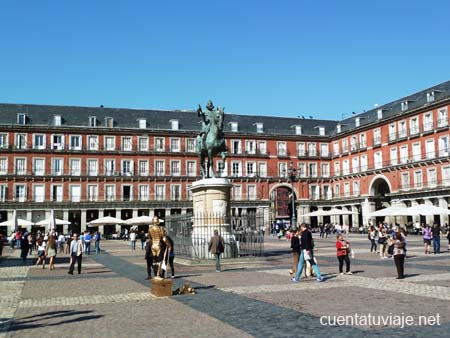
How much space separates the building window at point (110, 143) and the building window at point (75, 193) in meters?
5.83

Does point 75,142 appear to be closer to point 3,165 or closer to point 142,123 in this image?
point 3,165

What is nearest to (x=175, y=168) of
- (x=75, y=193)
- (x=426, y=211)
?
(x=75, y=193)

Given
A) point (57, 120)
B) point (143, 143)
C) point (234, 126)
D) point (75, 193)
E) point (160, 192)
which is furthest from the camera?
point (234, 126)

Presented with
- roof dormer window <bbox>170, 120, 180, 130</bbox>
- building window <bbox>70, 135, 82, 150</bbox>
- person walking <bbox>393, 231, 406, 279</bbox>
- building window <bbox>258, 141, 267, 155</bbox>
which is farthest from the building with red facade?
person walking <bbox>393, 231, 406, 279</bbox>

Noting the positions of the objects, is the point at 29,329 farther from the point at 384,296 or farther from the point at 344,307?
the point at 384,296

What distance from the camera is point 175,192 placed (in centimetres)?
6269

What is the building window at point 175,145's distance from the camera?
6309cm

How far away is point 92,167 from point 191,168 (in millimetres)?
12298

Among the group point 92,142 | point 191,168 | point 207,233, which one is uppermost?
point 92,142

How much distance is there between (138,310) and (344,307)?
3.78 meters

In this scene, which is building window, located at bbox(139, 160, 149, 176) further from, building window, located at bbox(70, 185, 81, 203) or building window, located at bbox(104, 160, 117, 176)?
building window, located at bbox(70, 185, 81, 203)

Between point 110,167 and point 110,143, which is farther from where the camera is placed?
point 110,143

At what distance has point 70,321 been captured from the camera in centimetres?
831

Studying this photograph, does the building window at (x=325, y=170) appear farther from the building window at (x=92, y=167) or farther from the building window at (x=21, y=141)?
the building window at (x=21, y=141)
